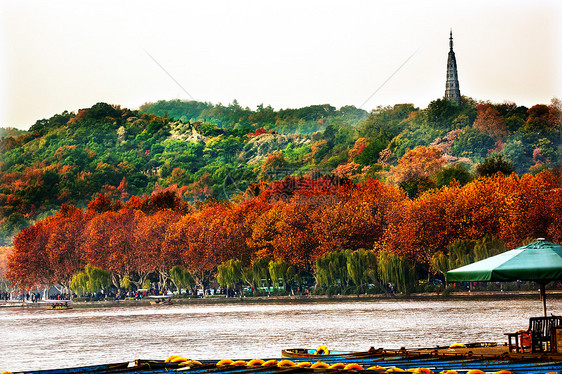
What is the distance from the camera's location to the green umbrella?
21406mm

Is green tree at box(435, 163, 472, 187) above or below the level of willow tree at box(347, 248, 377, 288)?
above

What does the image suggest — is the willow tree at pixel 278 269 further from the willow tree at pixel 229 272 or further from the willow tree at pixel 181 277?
the willow tree at pixel 181 277

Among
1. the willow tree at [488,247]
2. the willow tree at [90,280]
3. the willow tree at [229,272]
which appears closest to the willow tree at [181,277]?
the willow tree at [229,272]

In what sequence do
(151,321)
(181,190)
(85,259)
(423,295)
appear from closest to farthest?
(151,321) → (423,295) → (85,259) → (181,190)

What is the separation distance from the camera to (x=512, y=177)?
93.1 meters

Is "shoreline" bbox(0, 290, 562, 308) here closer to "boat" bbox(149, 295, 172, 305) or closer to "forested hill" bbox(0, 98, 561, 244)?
"boat" bbox(149, 295, 172, 305)

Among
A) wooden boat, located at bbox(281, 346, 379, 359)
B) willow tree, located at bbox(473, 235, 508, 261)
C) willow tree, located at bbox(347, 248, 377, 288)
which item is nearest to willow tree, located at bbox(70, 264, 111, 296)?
willow tree, located at bbox(347, 248, 377, 288)

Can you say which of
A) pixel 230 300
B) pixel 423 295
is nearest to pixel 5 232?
pixel 230 300

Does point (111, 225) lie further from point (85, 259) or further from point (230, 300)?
point (230, 300)

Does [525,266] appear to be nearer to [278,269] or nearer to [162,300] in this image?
[278,269]

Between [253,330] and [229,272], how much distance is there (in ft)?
135

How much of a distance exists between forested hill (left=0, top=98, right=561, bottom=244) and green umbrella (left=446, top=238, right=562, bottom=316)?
87.9 metres

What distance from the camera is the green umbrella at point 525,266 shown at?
70.2ft

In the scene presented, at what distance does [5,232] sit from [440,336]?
135108mm
